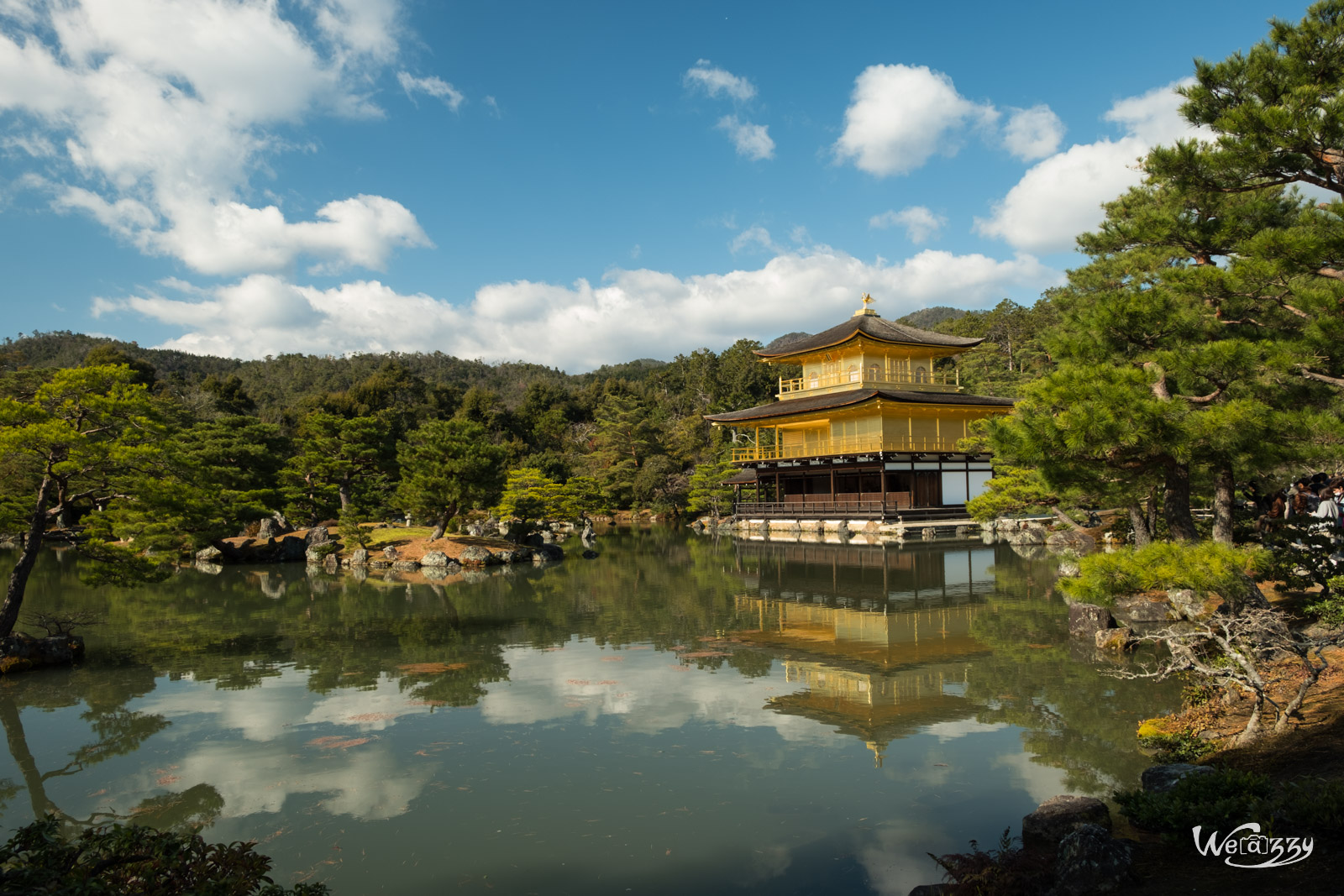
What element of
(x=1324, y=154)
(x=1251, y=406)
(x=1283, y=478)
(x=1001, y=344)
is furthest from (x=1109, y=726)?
(x=1001, y=344)

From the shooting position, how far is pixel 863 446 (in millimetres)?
29688

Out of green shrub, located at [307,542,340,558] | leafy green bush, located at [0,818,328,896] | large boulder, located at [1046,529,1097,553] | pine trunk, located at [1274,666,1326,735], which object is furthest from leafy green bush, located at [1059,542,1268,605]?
green shrub, located at [307,542,340,558]

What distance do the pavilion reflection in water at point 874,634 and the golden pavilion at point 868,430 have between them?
7.50 metres

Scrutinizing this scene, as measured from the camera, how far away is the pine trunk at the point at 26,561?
997 cm

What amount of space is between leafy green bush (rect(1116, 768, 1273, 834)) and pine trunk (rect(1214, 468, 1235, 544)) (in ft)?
17.8

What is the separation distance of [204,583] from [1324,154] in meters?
23.3

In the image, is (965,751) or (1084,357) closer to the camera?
(965,751)

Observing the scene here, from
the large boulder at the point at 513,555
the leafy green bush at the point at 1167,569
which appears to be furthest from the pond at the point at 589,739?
the large boulder at the point at 513,555

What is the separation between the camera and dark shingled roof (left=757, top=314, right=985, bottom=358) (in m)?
30.9

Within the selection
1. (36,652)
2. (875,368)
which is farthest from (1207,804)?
(875,368)

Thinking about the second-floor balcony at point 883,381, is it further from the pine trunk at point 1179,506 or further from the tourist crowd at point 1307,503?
the pine trunk at point 1179,506

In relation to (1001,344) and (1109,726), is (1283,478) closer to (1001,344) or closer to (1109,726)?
(1109,726)

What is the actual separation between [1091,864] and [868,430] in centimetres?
2671

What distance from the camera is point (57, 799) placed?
6125 mm
